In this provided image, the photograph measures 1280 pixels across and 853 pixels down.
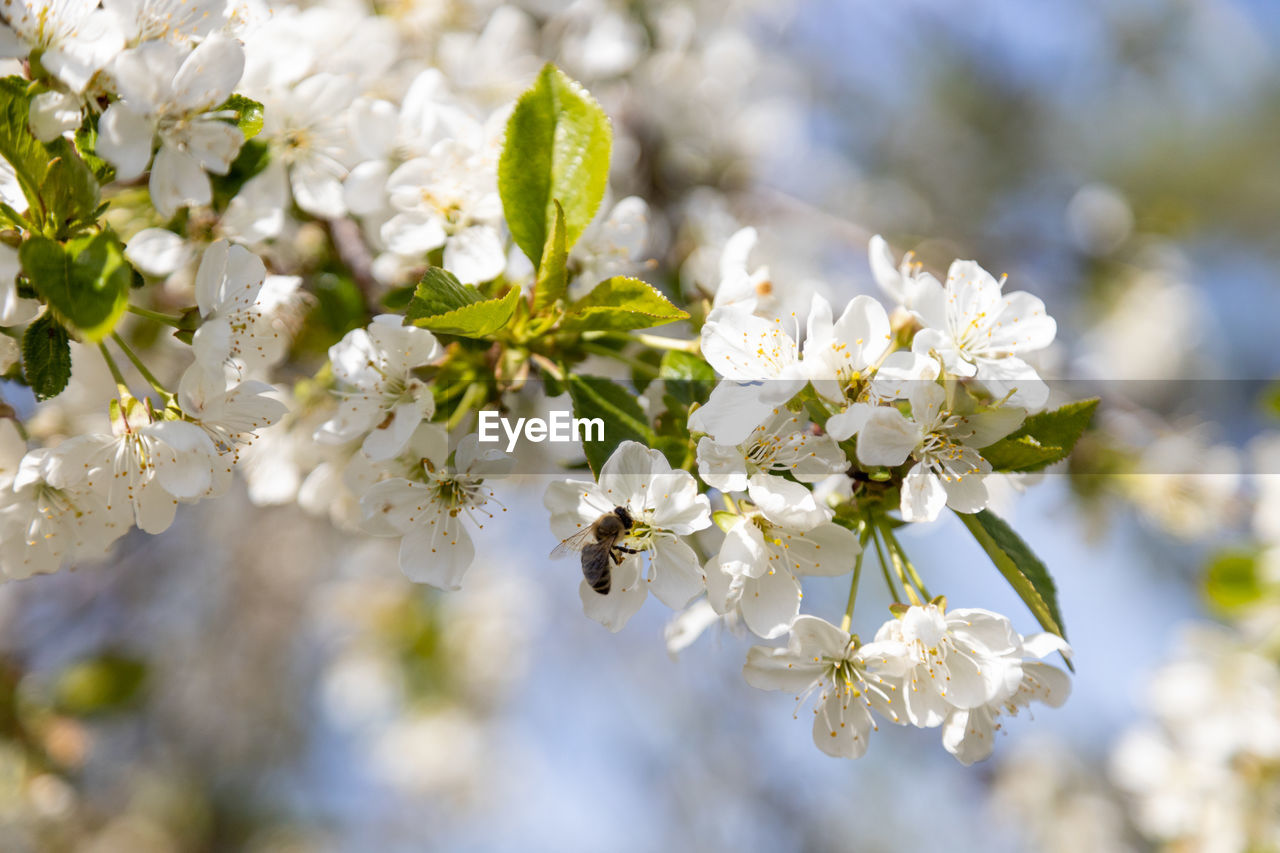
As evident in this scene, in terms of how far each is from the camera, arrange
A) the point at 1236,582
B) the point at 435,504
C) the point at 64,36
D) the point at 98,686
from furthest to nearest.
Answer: the point at 98,686
the point at 1236,582
the point at 435,504
the point at 64,36

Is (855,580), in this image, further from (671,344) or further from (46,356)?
(46,356)

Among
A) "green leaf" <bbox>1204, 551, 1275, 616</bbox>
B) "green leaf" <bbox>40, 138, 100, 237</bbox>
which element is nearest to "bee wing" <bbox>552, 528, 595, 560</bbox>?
"green leaf" <bbox>40, 138, 100, 237</bbox>

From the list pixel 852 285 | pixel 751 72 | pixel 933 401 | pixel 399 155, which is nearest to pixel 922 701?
pixel 933 401

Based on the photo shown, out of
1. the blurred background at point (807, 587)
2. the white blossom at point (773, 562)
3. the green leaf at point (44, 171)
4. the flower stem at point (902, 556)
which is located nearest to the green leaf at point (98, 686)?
the blurred background at point (807, 587)

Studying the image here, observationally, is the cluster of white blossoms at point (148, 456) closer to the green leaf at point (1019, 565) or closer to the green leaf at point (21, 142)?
the green leaf at point (21, 142)

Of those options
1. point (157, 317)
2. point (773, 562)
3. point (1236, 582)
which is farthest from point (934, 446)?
point (1236, 582)

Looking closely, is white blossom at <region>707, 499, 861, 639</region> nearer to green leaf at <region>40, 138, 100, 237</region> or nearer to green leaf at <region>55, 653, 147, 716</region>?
green leaf at <region>40, 138, 100, 237</region>
